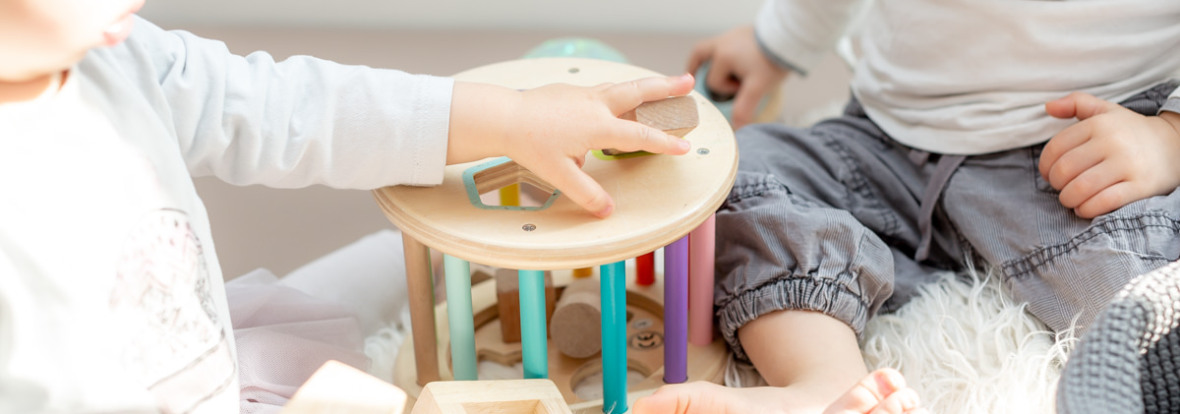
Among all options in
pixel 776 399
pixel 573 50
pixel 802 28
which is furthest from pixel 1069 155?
pixel 573 50

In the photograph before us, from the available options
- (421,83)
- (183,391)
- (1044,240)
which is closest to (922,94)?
(1044,240)

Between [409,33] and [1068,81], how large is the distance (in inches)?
34.1

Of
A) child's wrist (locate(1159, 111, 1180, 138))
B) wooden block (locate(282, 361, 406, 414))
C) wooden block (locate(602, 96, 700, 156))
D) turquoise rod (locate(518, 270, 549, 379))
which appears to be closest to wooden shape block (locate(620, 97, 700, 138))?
wooden block (locate(602, 96, 700, 156))

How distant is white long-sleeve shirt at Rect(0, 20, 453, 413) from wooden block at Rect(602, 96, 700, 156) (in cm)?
12

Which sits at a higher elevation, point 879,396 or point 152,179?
point 152,179

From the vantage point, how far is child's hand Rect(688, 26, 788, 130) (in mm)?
1036

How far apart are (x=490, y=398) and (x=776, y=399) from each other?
174 millimetres

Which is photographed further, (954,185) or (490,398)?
(954,185)

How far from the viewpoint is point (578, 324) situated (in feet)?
2.47

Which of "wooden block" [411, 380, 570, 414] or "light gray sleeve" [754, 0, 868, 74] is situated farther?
"light gray sleeve" [754, 0, 868, 74]

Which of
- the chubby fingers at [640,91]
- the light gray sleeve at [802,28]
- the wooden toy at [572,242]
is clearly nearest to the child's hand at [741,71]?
the light gray sleeve at [802,28]

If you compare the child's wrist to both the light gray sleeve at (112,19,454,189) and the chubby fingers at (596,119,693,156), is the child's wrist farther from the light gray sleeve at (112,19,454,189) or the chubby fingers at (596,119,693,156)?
the light gray sleeve at (112,19,454,189)

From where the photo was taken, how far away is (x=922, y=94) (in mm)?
796

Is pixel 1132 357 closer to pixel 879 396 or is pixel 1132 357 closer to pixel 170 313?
pixel 879 396
